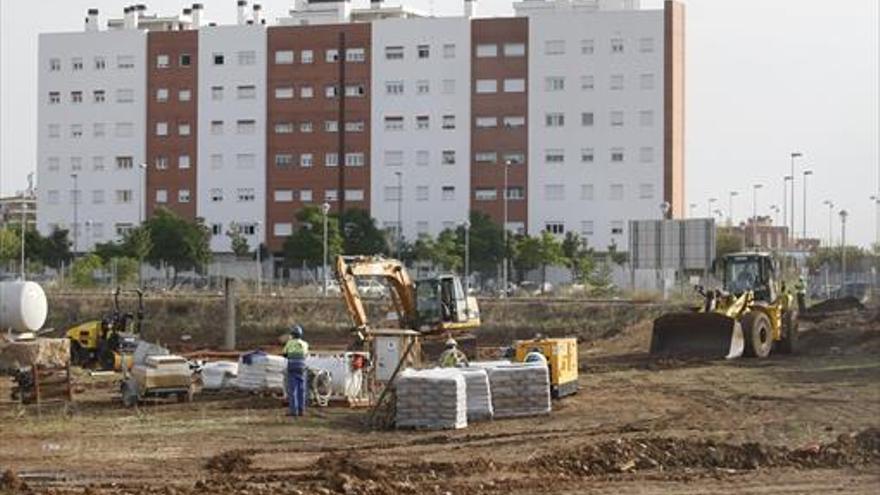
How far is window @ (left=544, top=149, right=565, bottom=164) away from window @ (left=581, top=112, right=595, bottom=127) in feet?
7.90

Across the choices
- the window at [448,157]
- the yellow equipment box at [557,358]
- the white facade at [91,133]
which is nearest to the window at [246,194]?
the white facade at [91,133]

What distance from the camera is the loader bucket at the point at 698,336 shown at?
3688cm

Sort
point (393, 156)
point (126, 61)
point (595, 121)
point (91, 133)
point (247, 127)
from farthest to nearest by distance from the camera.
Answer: point (91, 133)
point (126, 61)
point (247, 127)
point (393, 156)
point (595, 121)

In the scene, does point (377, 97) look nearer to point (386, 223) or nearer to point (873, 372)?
point (386, 223)

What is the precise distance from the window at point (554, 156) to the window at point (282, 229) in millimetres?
18503

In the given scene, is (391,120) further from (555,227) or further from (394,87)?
(555,227)

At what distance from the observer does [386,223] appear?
98188 millimetres

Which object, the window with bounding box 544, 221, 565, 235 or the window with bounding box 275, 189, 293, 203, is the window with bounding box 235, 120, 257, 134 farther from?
the window with bounding box 544, 221, 565, 235

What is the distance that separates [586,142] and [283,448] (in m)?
77.2

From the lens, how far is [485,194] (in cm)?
9719

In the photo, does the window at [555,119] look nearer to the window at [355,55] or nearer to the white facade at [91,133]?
the window at [355,55]

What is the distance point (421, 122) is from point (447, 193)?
5.26 m

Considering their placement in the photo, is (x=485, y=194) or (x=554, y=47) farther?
(x=485, y=194)

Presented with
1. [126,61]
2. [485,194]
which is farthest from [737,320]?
[126,61]
